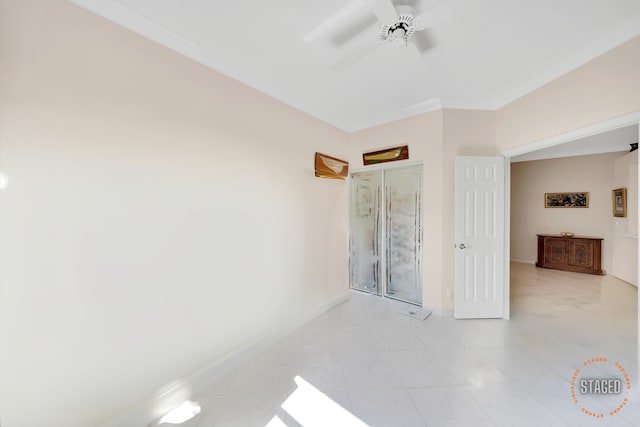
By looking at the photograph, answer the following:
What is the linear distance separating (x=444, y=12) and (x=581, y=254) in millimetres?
6414

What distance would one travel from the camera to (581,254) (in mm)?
5051

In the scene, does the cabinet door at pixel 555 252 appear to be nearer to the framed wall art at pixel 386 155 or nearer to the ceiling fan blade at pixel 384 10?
the framed wall art at pixel 386 155

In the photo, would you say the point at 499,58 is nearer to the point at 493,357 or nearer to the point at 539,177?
the point at 493,357

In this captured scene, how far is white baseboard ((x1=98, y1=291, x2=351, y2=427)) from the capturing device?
4.88ft

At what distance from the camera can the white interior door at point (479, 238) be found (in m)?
2.87

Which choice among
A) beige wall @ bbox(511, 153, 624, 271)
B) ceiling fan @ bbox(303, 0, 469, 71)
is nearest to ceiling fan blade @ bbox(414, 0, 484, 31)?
ceiling fan @ bbox(303, 0, 469, 71)

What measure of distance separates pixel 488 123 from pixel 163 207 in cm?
361

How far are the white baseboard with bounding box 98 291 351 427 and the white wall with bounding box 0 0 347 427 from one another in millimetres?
54

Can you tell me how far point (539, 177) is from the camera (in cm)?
586

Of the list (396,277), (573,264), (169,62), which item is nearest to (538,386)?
(396,277)

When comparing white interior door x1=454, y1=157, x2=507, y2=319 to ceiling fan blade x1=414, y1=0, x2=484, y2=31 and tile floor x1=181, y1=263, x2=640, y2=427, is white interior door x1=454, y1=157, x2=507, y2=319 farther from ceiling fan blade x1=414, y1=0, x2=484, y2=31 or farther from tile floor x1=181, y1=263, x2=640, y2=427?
ceiling fan blade x1=414, y1=0, x2=484, y2=31

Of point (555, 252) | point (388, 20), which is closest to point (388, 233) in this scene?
point (388, 20)

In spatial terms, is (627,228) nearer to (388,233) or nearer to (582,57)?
(582,57)

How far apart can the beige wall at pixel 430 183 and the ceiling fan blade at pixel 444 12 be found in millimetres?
1778
